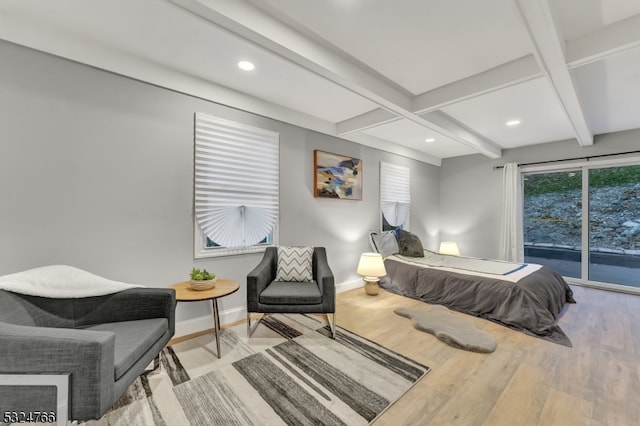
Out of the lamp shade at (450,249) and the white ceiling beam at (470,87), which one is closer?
the white ceiling beam at (470,87)

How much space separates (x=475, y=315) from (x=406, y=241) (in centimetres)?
155

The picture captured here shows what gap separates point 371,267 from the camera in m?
3.58

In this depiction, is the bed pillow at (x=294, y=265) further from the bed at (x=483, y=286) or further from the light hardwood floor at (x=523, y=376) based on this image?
the bed at (x=483, y=286)

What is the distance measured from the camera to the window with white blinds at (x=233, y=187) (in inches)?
99.3

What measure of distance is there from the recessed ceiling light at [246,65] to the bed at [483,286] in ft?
9.60

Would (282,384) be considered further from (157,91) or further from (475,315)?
(157,91)

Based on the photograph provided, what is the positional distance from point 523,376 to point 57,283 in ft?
10.5

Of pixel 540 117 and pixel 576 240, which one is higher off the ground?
pixel 540 117

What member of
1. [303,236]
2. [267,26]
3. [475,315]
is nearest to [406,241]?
[475,315]

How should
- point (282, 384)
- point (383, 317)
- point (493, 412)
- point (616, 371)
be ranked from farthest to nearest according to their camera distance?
point (383, 317), point (616, 371), point (282, 384), point (493, 412)

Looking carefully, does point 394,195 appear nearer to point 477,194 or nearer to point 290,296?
point 477,194

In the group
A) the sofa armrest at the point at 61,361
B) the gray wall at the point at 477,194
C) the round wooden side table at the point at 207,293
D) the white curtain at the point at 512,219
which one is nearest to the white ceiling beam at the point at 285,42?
the sofa armrest at the point at 61,361

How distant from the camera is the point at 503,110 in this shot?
3.10 meters

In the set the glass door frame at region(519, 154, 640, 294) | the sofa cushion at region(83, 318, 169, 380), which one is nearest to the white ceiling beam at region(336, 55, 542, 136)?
the sofa cushion at region(83, 318, 169, 380)
